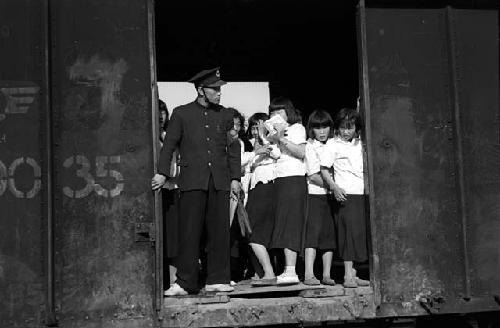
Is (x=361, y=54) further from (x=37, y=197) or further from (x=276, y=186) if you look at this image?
(x=37, y=197)

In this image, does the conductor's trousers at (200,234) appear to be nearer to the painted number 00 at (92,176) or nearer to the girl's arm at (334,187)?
the painted number 00 at (92,176)

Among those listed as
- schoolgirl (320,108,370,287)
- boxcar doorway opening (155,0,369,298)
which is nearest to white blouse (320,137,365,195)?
schoolgirl (320,108,370,287)

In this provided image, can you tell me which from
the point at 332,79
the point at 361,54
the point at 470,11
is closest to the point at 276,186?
the point at 361,54

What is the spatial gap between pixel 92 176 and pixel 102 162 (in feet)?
0.38

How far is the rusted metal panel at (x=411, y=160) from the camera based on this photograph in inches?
215

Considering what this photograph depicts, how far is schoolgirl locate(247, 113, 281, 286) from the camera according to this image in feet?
19.1

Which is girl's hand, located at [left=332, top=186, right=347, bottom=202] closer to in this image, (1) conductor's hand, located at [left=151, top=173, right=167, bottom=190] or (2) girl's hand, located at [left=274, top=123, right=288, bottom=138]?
(2) girl's hand, located at [left=274, top=123, right=288, bottom=138]

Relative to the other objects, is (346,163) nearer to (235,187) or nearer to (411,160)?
(411,160)

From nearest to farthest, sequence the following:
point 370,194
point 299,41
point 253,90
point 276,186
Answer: point 370,194, point 276,186, point 299,41, point 253,90

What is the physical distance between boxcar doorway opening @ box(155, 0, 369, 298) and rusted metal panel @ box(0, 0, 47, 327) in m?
1.08

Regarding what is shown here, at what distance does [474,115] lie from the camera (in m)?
5.62

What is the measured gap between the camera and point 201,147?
5.43m

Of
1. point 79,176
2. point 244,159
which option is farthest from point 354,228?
point 79,176

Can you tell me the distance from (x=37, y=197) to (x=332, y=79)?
4011 millimetres
